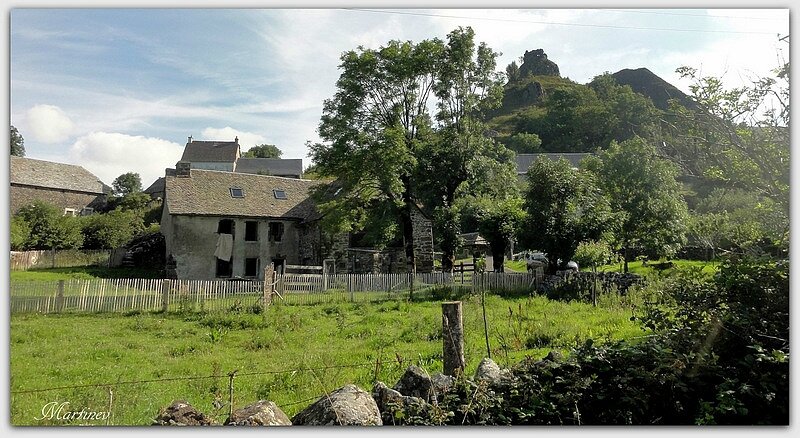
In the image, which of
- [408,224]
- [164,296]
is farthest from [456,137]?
[164,296]

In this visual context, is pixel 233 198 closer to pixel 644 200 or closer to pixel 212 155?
pixel 644 200

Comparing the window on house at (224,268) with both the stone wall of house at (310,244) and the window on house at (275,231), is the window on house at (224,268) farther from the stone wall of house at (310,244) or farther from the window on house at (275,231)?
the stone wall of house at (310,244)

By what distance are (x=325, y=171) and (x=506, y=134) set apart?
56.1 metres

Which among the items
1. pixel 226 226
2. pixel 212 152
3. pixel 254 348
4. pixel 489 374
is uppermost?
pixel 212 152

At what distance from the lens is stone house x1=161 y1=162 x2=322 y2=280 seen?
78.7 feet

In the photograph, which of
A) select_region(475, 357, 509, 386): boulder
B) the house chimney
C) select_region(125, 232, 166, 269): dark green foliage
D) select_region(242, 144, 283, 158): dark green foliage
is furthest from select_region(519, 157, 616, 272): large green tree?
select_region(242, 144, 283, 158): dark green foliage

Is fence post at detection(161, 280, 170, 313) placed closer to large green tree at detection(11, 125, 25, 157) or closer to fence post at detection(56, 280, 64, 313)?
fence post at detection(56, 280, 64, 313)

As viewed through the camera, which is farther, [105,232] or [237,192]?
[105,232]

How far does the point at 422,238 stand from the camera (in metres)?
24.3

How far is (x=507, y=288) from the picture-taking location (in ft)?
57.3

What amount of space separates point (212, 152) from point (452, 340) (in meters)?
62.2

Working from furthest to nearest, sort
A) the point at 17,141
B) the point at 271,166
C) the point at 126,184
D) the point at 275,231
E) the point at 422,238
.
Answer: the point at 271,166, the point at 126,184, the point at 275,231, the point at 422,238, the point at 17,141

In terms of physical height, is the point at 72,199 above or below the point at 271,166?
below

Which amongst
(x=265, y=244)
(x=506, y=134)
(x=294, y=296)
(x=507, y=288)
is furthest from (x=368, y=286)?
(x=506, y=134)
